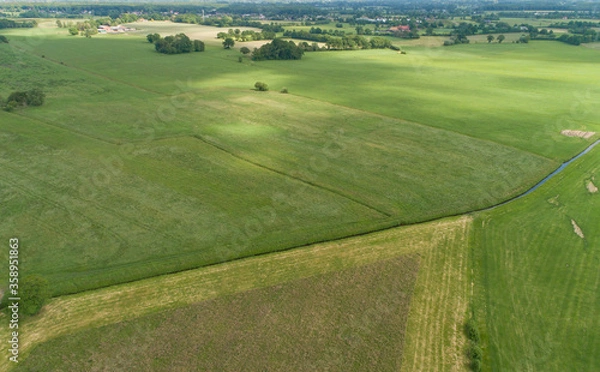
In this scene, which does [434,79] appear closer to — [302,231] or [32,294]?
[302,231]

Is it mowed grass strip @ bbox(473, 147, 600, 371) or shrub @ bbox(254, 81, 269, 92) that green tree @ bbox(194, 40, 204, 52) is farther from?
mowed grass strip @ bbox(473, 147, 600, 371)

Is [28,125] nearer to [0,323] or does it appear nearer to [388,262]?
[0,323]

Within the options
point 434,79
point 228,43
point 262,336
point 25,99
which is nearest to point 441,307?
point 262,336

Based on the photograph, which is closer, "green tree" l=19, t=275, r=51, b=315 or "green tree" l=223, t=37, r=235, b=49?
"green tree" l=19, t=275, r=51, b=315

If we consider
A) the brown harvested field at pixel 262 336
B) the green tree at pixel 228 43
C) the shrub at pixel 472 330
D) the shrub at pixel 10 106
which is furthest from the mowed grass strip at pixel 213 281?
the green tree at pixel 228 43

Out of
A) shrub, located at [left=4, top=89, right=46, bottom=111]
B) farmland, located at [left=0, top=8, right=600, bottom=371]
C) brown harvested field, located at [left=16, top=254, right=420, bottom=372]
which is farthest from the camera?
shrub, located at [left=4, top=89, right=46, bottom=111]

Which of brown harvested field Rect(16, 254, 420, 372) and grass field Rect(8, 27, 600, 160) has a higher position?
grass field Rect(8, 27, 600, 160)

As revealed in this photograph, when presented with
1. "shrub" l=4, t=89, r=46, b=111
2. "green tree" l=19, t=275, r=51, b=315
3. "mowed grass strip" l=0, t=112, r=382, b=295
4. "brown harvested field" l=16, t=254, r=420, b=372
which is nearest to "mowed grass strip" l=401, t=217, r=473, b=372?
"brown harvested field" l=16, t=254, r=420, b=372
